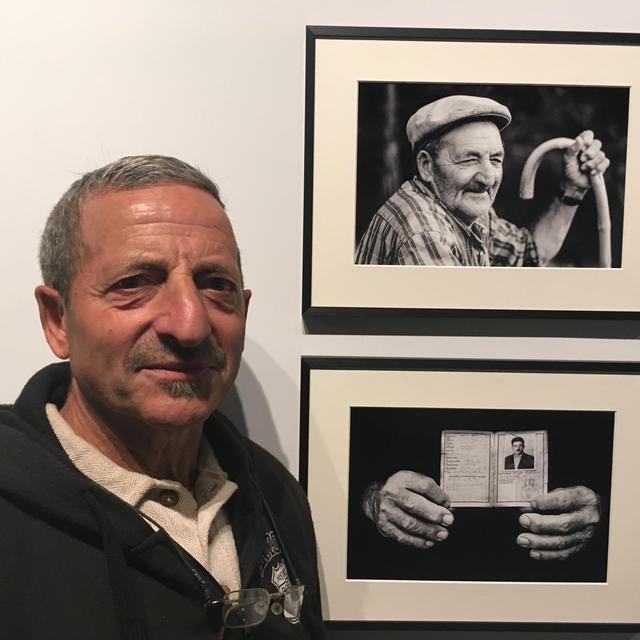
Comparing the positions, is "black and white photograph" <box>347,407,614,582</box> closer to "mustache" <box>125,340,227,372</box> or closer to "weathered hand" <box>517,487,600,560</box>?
"weathered hand" <box>517,487,600,560</box>

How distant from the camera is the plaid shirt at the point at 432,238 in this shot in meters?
0.98

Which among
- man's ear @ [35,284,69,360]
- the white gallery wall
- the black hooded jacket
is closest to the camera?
the black hooded jacket

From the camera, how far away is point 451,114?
97 cm

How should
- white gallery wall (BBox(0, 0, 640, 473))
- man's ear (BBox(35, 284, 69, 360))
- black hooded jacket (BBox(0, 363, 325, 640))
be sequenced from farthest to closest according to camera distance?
white gallery wall (BBox(0, 0, 640, 473)) → man's ear (BBox(35, 284, 69, 360)) → black hooded jacket (BBox(0, 363, 325, 640))

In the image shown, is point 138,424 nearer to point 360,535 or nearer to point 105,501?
point 105,501

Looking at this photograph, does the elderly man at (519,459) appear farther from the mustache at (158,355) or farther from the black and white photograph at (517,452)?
the mustache at (158,355)

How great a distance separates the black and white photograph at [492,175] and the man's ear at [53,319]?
18.1 inches

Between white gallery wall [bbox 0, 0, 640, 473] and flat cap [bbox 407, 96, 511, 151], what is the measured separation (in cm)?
12

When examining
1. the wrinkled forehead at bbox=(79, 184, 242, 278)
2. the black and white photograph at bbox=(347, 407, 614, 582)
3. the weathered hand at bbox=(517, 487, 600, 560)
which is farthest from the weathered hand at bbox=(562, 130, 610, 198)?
the wrinkled forehead at bbox=(79, 184, 242, 278)

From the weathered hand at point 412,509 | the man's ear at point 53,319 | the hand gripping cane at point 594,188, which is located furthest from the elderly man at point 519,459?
the man's ear at point 53,319

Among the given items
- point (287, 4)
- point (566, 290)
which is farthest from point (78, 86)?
point (566, 290)

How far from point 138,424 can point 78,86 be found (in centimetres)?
57

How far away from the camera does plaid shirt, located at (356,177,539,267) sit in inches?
38.4

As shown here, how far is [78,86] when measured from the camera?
3.13 ft
